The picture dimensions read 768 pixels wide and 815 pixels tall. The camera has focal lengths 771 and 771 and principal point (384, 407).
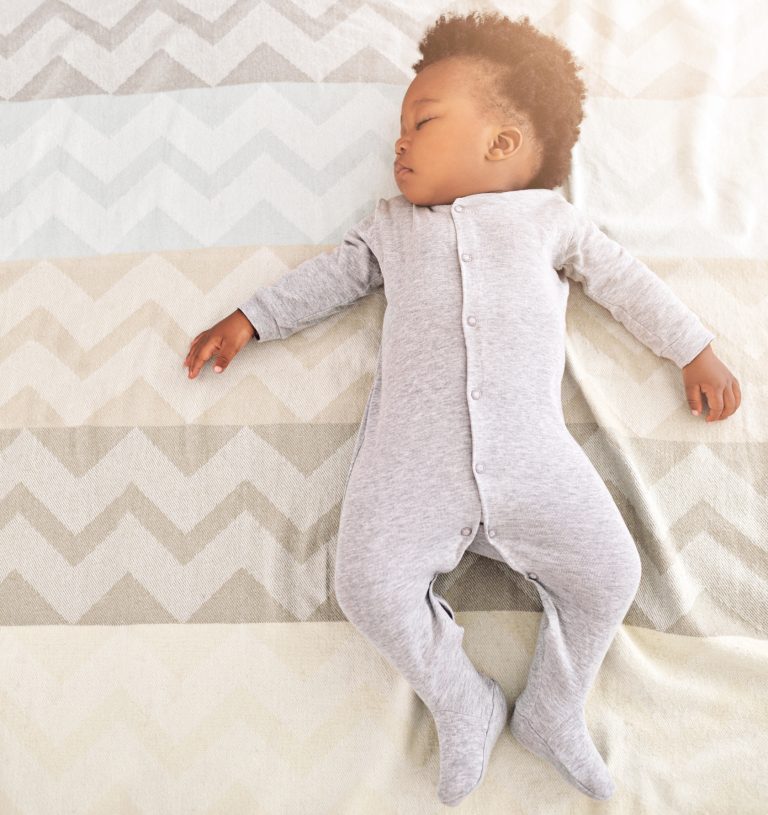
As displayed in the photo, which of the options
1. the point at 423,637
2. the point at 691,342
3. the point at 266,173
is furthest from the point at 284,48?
the point at 423,637

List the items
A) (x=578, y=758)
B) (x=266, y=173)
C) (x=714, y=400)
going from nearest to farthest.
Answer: (x=578, y=758) → (x=714, y=400) → (x=266, y=173)

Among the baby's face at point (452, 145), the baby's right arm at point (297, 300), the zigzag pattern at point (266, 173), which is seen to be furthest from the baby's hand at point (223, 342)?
the baby's face at point (452, 145)

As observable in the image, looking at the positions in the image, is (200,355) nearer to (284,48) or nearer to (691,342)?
(284,48)

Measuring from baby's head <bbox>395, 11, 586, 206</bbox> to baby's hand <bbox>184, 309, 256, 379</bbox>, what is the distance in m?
0.31

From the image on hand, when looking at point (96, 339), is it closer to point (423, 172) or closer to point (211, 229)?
point (211, 229)

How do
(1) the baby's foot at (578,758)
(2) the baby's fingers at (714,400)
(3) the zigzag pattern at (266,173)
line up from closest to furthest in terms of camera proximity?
1. (1) the baby's foot at (578,758)
2. (2) the baby's fingers at (714,400)
3. (3) the zigzag pattern at (266,173)

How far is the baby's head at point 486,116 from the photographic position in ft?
3.65

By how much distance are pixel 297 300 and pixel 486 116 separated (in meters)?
0.38

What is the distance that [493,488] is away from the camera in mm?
943

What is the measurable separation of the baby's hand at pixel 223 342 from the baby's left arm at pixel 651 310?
48 cm

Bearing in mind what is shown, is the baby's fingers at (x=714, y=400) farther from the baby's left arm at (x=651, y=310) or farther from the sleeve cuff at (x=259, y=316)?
A: the sleeve cuff at (x=259, y=316)

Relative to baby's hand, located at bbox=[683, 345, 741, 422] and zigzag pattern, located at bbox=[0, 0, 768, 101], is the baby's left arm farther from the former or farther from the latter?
zigzag pattern, located at bbox=[0, 0, 768, 101]

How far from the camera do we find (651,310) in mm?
1108

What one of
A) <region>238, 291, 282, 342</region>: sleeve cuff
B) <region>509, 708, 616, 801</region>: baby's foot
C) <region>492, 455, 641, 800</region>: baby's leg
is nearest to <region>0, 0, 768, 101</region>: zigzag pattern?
<region>238, 291, 282, 342</region>: sleeve cuff
